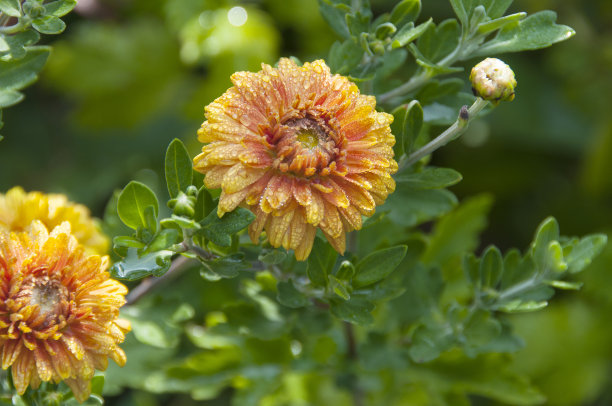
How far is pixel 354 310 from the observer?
1.48 m

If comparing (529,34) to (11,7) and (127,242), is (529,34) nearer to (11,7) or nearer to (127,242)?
(127,242)

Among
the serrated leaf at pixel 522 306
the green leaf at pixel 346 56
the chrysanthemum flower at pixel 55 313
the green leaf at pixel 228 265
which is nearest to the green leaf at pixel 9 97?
the chrysanthemum flower at pixel 55 313

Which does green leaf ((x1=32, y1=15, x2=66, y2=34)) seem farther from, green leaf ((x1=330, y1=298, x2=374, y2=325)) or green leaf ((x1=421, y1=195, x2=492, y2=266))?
green leaf ((x1=421, y1=195, x2=492, y2=266))

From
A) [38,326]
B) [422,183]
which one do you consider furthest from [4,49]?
[422,183]

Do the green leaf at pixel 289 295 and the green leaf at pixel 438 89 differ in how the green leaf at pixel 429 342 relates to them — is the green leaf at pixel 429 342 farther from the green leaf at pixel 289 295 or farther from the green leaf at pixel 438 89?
the green leaf at pixel 438 89

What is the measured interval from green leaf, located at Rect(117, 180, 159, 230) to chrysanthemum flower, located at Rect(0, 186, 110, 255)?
0.87ft

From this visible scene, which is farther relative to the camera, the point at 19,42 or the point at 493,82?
the point at 19,42

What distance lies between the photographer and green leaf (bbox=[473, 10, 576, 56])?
1.48 metres

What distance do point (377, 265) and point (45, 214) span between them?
733 millimetres

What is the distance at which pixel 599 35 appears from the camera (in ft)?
10.7

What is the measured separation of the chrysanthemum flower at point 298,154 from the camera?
4.19 feet

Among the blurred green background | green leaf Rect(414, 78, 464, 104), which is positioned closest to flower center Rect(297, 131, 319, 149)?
green leaf Rect(414, 78, 464, 104)

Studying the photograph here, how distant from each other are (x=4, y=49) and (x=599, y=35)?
8.85ft

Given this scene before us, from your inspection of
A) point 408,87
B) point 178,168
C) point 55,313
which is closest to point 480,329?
point 408,87
